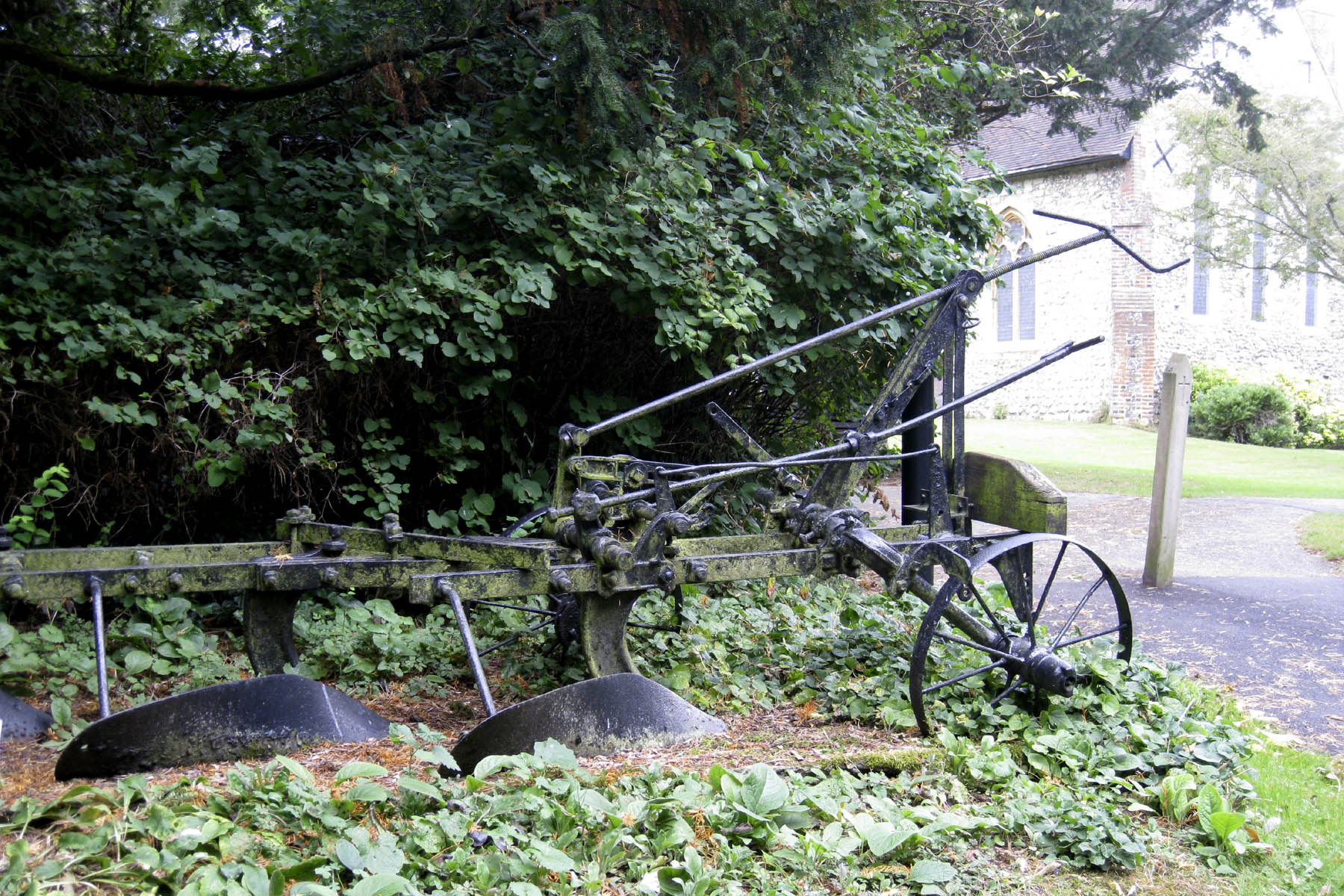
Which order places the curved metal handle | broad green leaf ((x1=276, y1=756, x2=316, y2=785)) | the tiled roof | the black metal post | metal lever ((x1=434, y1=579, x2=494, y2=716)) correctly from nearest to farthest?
broad green leaf ((x1=276, y1=756, x2=316, y2=785)) < metal lever ((x1=434, y1=579, x2=494, y2=716)) < the curved metal handle < the black metal post < the tiled roof

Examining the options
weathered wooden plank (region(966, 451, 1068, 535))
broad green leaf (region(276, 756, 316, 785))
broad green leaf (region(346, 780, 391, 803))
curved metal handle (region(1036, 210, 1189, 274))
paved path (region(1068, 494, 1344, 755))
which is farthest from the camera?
weathered wooden plank (region(966, 451, 1068, 535))

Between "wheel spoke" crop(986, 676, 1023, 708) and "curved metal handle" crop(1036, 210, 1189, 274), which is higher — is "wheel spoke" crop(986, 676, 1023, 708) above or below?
below

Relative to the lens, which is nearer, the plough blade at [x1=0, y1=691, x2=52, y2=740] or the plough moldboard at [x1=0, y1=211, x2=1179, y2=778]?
the plough moldboard at [x1=0, y1=211, x2=1179, y2=778]

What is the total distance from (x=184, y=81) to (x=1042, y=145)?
2529 cm

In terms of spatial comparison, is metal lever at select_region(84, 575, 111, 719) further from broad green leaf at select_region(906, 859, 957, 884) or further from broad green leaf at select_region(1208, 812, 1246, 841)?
broad green leaf at select_region(1208, 812, 1246, 841)

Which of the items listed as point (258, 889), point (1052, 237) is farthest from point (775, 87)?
point (1052, 237)

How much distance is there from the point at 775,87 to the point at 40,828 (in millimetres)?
4227

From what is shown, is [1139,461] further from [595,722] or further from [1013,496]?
[595,722]

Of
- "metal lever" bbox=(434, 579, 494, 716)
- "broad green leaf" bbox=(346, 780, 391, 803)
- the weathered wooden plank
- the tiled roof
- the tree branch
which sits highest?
the tiled roof

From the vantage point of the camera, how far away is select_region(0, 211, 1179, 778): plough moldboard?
10.6 feet

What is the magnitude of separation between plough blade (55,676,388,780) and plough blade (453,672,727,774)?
1.50 feet

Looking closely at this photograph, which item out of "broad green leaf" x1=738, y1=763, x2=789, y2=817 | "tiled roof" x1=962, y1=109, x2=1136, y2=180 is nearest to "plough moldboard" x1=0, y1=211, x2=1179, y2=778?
"broad green leaf" x1=738, y1=763, x2=789, y2=817

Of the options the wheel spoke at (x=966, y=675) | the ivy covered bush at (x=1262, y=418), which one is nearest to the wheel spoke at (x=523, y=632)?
the wheel spoke at (x=966, y=675)

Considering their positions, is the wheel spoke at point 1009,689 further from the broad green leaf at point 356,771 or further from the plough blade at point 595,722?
the broad green leaf at point 356,771
